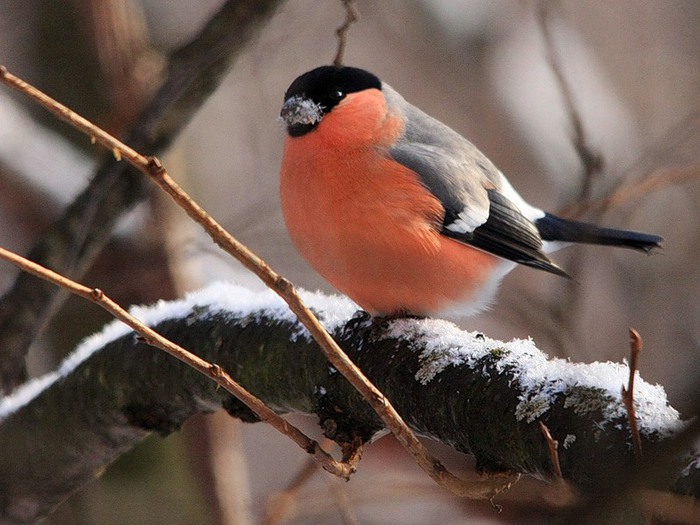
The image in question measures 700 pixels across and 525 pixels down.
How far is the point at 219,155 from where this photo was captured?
278 inches

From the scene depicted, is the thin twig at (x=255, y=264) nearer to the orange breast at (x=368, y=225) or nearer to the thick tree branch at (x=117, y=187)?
the orange breast at (x=368, y=225)

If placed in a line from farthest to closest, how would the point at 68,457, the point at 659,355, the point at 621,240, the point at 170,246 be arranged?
the point at 659,355, the point at 170,246, the point at 621,240, the point at 68,457

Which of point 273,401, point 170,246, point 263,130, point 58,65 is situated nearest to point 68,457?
point 273,401

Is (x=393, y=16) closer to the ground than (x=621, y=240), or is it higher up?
higher up

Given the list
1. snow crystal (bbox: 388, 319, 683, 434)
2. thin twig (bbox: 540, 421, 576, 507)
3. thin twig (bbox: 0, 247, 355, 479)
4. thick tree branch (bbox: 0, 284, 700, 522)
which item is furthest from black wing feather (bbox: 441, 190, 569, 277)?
thin twig (bbox: 540, 421, 576, 507)

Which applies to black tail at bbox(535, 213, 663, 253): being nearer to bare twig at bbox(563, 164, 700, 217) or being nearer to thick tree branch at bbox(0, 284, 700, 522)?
bare twig at bbox(563, 164, 700, 217)

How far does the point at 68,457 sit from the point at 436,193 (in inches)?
43.9

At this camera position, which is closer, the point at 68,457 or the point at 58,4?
the point at 68,457

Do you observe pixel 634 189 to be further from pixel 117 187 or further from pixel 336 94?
pixel 117 187

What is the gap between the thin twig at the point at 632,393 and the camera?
36.4 inches

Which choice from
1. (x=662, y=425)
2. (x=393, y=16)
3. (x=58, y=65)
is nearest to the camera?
(x=662, y=425)

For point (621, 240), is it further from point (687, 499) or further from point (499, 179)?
point (687, 499)

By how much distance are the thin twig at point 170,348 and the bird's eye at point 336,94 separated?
44.5 inches

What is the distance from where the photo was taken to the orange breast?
2016mm
